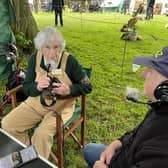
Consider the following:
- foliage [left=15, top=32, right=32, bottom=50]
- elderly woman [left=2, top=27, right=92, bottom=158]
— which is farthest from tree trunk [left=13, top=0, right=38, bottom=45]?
elderly woman [left=2, top=27, right=92, bottom=158]

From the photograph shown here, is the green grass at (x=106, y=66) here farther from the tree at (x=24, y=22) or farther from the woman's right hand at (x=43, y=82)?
the tree at (x=24, y=22)

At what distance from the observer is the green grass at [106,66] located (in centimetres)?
287

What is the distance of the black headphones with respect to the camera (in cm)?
104

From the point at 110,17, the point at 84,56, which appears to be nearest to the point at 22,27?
the point at 84,56

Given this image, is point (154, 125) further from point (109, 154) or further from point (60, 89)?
point (60, 89)

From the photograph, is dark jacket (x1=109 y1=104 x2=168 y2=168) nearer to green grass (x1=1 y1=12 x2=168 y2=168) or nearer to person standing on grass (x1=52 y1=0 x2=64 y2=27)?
green grass (x1=1 y1=12 x2=168 y2=168)

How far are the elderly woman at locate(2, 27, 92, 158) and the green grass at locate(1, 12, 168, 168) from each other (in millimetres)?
530

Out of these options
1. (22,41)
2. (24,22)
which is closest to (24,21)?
(24,22)

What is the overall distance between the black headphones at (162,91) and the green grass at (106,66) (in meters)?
1.47

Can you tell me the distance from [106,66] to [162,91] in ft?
12.9

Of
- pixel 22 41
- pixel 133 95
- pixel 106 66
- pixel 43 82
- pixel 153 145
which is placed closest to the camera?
pixel 153 145

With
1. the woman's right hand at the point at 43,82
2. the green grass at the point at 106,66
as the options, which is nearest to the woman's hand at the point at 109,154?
the woman's right hand at the point at 43,82

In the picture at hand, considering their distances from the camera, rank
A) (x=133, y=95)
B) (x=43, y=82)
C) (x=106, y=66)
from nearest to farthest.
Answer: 1. (x=133, y=95)
2. (x=43, y=82)
3. (x=106, y=66)

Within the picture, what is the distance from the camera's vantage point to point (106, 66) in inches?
196
